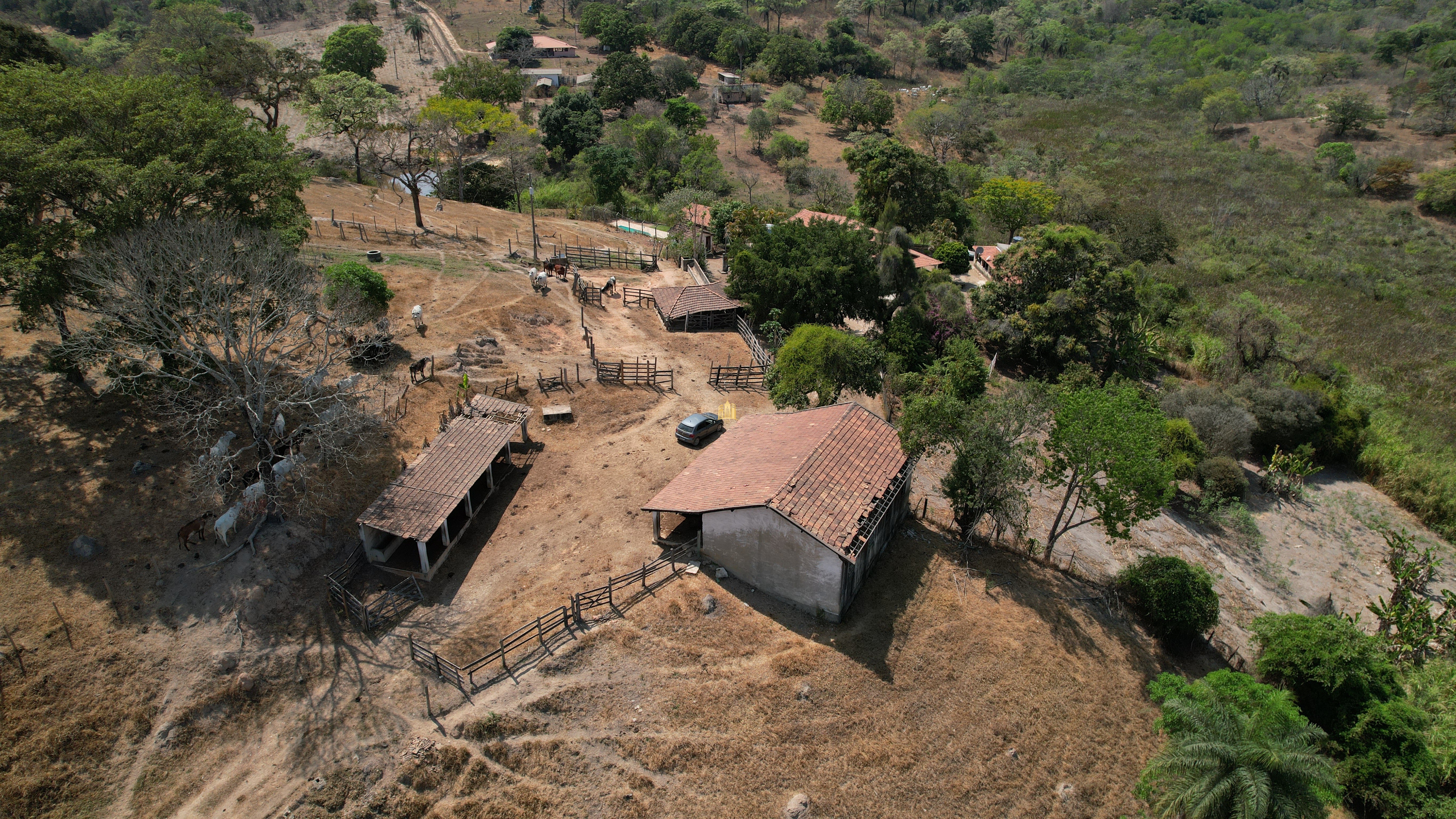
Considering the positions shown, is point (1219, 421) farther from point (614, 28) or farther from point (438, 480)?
point (614, 28)

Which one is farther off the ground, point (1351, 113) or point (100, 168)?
point (1351, 113)

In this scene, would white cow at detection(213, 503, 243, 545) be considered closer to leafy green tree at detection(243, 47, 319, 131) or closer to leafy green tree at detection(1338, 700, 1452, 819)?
leafy green tree at detection(1338, 700, 1452, 819)

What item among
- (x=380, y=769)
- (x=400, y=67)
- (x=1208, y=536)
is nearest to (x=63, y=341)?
(x=380, y=769)

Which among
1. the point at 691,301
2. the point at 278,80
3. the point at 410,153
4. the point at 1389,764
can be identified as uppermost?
the point at 278,80

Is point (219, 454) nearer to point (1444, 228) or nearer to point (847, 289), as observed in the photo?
point (847, 289)

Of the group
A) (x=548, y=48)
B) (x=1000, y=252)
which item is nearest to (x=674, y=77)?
(x=548, y=48)
